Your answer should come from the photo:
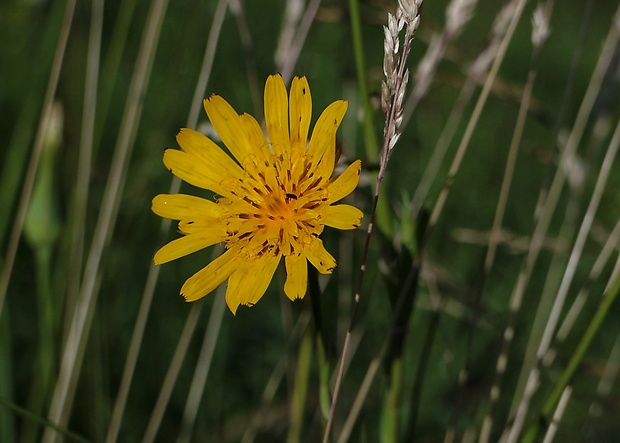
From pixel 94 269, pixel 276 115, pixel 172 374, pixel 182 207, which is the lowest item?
pixel 172 374

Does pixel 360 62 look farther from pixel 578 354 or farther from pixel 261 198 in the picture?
pixel 578 354

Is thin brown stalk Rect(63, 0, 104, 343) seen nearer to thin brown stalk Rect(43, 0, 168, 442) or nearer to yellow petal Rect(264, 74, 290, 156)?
thin brown stalk Rect(43, 0, 168, 442)

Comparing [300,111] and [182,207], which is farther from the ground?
[300,111]

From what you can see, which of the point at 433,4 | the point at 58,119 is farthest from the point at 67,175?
the point at 433,4

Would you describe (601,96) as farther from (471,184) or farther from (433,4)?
(433,4)

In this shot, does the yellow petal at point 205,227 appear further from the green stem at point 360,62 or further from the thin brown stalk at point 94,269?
the thin brown stalk at point 94,269

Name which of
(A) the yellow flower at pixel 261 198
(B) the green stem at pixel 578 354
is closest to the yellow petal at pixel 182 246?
(A) the yellow flower at pixel 261 198

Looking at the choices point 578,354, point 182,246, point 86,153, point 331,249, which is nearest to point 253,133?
point 182,246
